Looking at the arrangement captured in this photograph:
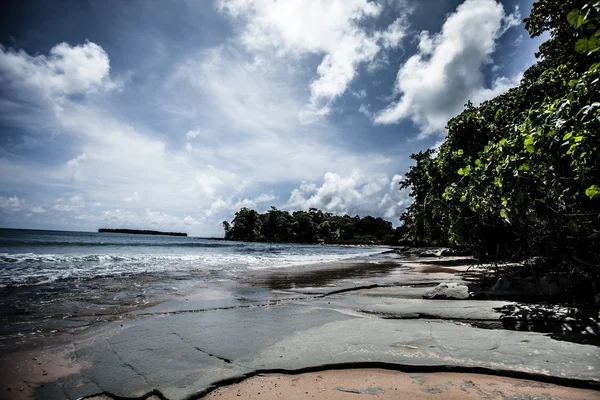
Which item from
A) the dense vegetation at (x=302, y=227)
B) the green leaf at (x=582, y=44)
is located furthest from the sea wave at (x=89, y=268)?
the dense vegetation at (x=302, y=227)

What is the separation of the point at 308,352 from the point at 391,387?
1.27 m

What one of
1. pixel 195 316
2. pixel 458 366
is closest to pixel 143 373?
pixel 195 316

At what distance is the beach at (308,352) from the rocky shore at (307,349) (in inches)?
0.7

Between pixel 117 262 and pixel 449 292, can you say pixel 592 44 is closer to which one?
pixel 449 292

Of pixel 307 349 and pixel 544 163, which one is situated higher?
pixel 544 163

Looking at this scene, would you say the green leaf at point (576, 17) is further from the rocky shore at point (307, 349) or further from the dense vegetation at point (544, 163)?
the rocky shore at point (307, 349)

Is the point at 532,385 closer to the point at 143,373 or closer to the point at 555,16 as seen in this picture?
the point at 143,373

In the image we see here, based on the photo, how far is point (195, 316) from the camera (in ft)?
20.7

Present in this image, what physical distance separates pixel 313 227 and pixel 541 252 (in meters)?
101

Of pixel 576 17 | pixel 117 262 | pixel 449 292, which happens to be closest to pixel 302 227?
pixel 117 262

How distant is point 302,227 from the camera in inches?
4274

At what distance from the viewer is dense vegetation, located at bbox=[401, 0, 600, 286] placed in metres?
3.72

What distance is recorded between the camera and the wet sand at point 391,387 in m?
2.88

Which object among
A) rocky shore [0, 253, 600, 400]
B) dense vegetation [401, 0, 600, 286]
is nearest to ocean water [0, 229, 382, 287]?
rocky shore [0, 253, 600, 400]
